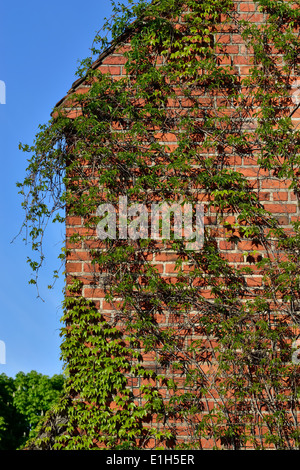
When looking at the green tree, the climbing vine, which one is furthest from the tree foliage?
the climbing vine

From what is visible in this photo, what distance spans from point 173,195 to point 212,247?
57cm

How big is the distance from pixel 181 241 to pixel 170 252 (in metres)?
0.14

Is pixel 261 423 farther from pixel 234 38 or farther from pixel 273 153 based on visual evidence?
pixel 234 38

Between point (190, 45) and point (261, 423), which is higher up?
point (190, 45)

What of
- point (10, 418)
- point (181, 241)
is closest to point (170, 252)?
point (181, 241)

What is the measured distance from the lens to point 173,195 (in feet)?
14.8

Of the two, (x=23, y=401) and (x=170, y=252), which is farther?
(x=23, y=401)

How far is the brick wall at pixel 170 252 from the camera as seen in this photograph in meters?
4.37

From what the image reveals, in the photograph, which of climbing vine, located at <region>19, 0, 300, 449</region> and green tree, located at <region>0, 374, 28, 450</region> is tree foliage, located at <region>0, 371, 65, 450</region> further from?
climbing vine, located at <region>19, 0, 300, 449</region>

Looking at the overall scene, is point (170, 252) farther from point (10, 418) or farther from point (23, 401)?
point (10, 418)

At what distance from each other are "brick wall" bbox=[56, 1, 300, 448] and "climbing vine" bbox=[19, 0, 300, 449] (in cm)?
2

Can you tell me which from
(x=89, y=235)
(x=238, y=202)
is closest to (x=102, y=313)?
(x=89, y=235)

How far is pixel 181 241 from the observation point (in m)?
4.43
